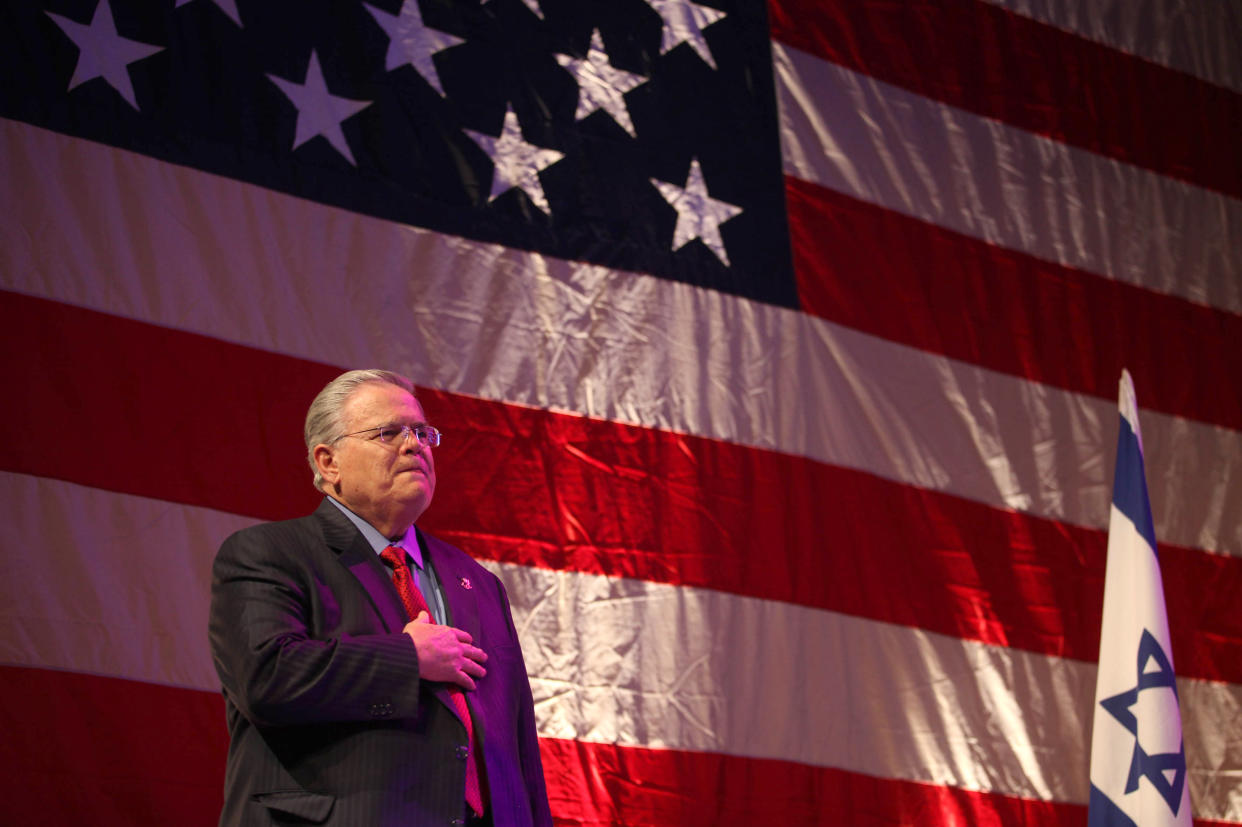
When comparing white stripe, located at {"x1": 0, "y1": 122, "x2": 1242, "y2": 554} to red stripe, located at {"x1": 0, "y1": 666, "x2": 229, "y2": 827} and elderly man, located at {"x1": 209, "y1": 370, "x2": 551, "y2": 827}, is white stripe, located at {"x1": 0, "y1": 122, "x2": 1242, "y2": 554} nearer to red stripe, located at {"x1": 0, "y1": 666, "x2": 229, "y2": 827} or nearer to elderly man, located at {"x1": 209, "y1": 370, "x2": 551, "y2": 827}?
red stripe, located at {"x1": 0, "y1": 666, "x2": 229, "y2": 827}

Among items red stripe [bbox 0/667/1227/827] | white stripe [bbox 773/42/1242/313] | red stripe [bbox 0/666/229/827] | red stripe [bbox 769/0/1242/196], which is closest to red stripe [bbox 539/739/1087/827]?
red stripe [bbox 0/667/1227/827]

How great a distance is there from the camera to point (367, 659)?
1.25 m

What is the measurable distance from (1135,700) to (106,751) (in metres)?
2.11

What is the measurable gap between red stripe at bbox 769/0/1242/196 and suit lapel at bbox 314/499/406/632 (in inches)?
83.7

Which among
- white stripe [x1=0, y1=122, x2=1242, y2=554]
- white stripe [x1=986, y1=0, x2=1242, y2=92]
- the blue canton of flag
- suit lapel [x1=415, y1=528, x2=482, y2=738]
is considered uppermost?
white stripe [x1=986, y1=0, x2=1242, y2=92]

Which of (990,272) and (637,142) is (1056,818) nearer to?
(990,272)

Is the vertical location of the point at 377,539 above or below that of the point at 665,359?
below

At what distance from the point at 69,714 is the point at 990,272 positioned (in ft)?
8.05

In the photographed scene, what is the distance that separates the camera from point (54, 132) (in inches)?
84.4

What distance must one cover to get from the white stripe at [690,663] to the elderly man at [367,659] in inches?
29.5

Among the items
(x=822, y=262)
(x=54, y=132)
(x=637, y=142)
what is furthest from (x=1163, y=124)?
(x=54, y=132)

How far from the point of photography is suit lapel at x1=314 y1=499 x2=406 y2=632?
4.52ft

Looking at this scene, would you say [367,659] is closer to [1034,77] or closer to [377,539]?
[377,539]

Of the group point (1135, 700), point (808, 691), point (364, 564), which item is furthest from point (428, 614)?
point (1135, 700)
